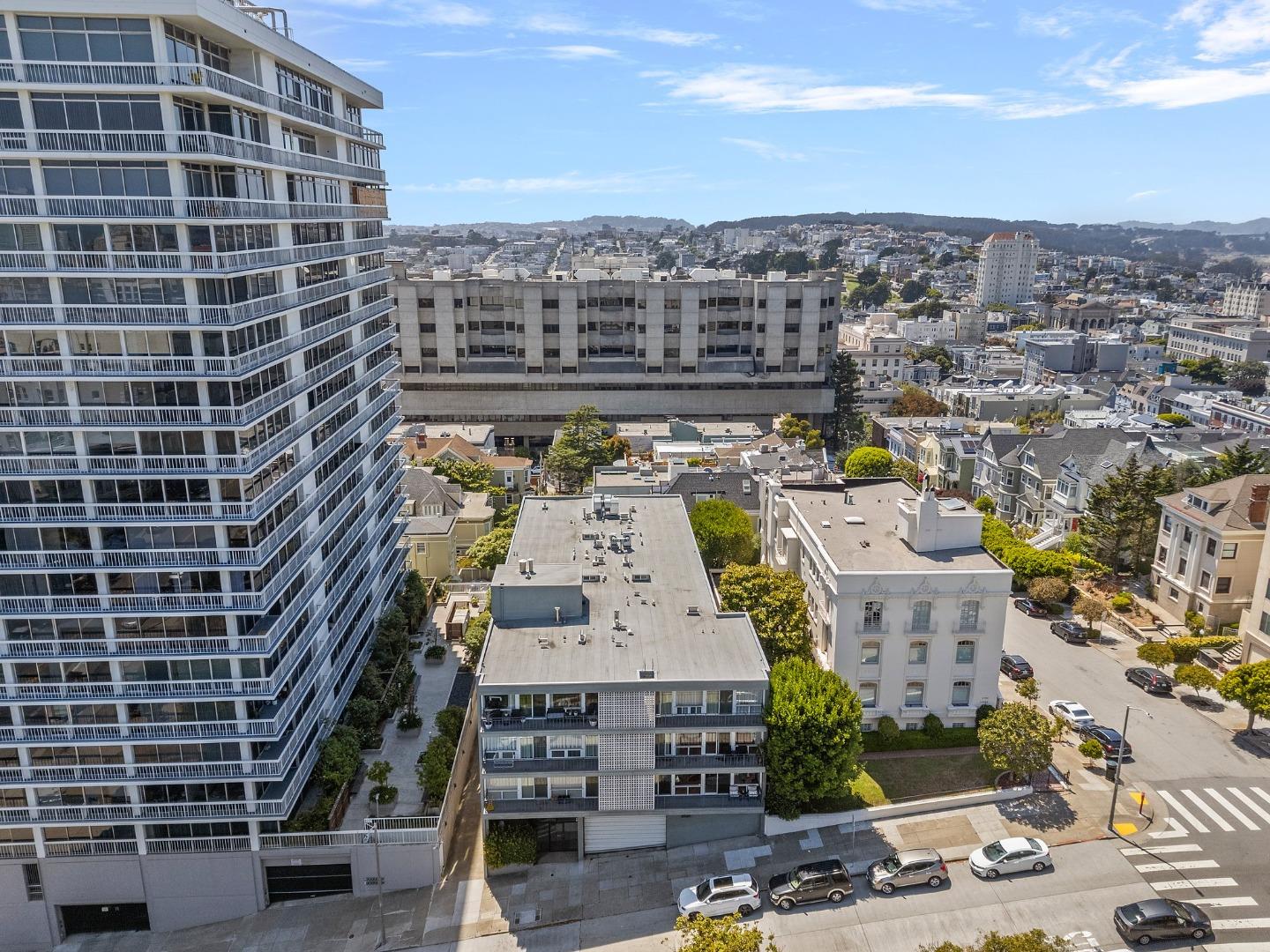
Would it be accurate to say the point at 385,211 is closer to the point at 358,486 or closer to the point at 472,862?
the point at 358,486

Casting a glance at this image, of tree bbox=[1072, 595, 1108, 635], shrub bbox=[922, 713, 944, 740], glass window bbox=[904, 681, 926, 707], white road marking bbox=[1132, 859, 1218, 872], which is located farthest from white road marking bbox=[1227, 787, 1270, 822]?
tree bbox=[1072, 595, 1108, 635]

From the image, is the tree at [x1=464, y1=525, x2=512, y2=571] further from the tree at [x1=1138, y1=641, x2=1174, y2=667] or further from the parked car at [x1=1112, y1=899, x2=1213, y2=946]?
the parked car at [x1=1112, y1=899, x2=1213, y2=946]

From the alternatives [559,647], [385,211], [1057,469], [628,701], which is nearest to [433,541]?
[385,211]

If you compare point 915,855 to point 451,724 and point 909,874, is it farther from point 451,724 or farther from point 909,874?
point 451,724

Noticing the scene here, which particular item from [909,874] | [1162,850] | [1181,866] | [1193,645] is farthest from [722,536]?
[1181,866]

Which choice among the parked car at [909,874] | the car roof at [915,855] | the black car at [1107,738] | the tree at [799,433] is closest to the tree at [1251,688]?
the black car at [1107,738]
